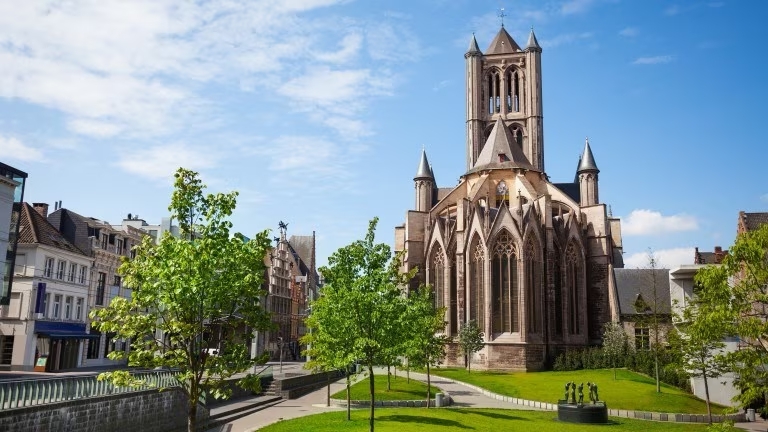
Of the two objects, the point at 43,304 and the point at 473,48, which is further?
the point at 473,48

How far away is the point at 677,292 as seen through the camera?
48844 millimetres

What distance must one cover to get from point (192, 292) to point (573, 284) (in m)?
51.1

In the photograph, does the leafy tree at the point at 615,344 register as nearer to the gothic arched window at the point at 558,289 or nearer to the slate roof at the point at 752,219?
the gothic arched window at the point at 558,289

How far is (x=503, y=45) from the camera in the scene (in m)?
82.4

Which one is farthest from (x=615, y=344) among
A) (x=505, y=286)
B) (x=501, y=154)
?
(x=501, y=154)

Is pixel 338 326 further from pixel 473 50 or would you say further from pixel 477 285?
pixel 473 50

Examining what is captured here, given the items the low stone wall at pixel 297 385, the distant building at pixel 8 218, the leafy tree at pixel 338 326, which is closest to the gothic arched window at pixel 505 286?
the low stone wall at pixel 297 385

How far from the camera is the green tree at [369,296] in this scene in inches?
878

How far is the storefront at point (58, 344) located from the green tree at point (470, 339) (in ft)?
93.0

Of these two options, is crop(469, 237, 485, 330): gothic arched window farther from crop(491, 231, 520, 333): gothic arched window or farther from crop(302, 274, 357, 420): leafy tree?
crop(302, 274, 357, 420): leafy tree

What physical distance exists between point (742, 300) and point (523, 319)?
122 ft

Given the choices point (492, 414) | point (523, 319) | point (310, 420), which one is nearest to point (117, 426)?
point (310, 420)

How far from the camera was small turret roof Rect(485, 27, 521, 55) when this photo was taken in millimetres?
81375

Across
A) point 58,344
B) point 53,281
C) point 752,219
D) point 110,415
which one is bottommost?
point 110,415
